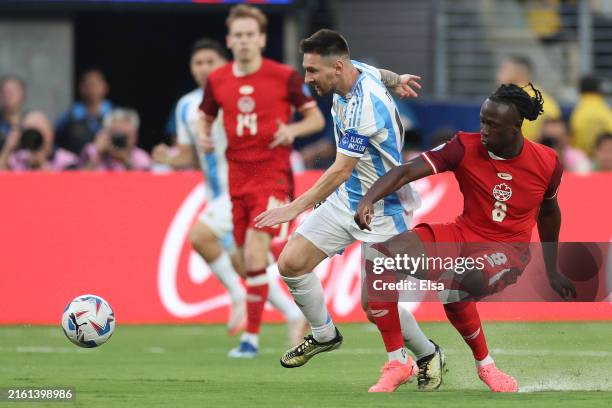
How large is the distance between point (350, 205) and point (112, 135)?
7.32 m

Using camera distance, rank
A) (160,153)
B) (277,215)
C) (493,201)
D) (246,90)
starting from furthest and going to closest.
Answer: (160,153) < (246,90) < (493,201) < (277,215)

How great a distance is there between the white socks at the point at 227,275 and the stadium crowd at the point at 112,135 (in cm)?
321

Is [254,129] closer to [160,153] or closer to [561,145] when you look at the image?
[160,153]

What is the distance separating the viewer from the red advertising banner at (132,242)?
46.2 ft

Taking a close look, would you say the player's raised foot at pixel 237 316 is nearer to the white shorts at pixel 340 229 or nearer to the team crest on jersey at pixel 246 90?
the team crest on jersey at pixel 246 90

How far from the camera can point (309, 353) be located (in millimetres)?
9359

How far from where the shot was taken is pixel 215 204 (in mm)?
12875

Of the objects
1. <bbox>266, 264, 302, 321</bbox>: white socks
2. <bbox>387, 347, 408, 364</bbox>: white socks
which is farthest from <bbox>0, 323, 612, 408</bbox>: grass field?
<bbox>266, 264, 302, 321</bbox>: white socks

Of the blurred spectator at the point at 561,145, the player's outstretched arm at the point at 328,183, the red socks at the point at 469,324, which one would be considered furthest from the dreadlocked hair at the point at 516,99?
the blurred spectator at the point at 561,145

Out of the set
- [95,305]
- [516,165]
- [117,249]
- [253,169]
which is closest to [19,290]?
[117,249]

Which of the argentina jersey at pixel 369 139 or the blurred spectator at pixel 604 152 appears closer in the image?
the argentina jersey at pixel 369 139

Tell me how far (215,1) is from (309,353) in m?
9.22

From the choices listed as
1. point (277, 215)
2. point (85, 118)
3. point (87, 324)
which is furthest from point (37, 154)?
point (277, 215)

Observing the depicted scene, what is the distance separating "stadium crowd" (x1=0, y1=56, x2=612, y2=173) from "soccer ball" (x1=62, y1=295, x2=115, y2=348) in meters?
6.46
